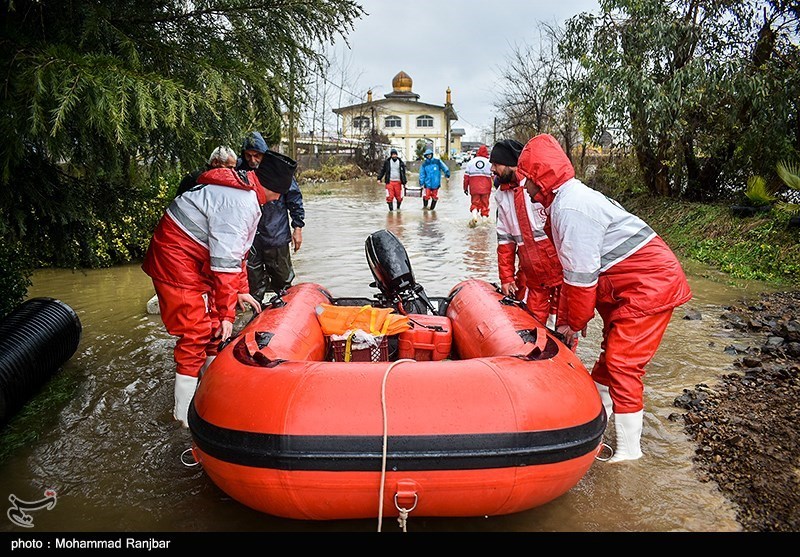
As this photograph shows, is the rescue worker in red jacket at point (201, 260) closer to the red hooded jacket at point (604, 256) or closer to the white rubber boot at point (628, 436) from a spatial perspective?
the red hooded jacket at point (604, 256)

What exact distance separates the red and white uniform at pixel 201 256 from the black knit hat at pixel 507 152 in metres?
2.02

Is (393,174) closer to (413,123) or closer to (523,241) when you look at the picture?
(523,241)

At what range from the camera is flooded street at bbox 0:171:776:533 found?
10.4ft

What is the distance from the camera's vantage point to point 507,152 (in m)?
4.86

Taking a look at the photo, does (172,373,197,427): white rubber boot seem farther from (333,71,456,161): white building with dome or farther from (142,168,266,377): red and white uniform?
(333,71,456,161): white building with dome

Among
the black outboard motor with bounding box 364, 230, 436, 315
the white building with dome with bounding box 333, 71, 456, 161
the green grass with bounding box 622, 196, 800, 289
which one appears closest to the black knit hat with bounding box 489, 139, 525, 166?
the black outboard motor with bounding box 364, 230, 436, 315

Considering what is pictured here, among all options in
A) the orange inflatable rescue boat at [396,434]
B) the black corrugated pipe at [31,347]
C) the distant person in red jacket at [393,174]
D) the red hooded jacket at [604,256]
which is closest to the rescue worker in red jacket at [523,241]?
the red hooded jacket at [604,256]

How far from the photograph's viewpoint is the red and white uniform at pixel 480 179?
13414 millimetres

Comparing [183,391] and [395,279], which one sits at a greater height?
[395,279]

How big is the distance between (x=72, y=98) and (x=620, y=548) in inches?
136

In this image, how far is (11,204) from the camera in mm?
4035

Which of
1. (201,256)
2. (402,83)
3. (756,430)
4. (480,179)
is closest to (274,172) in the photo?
(201,256)

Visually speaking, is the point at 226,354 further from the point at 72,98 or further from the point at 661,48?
the point at 661,48

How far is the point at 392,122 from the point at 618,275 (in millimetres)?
54151
